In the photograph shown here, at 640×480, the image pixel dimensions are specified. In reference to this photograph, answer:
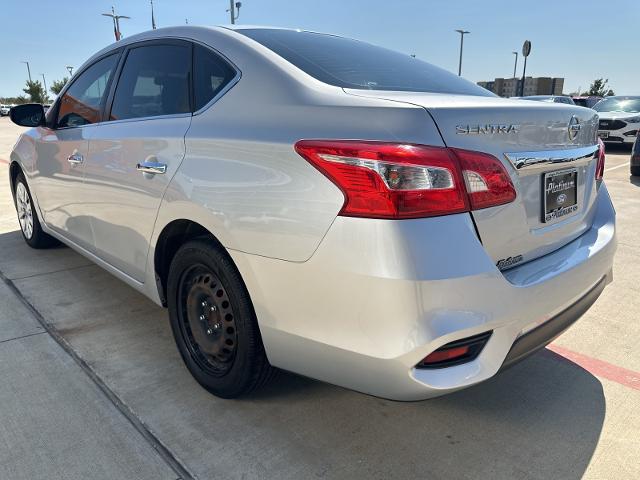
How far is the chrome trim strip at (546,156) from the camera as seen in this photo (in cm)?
178

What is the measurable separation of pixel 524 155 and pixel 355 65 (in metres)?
0.93

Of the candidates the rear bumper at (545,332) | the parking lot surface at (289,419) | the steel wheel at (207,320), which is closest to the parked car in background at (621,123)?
the parking lot surface at (289,419)

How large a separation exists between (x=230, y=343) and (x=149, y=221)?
0.73 m

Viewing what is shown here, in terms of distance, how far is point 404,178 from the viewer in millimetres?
1591

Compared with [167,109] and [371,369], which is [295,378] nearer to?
[371,369]

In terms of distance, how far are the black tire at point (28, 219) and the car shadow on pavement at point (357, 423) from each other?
1.94m

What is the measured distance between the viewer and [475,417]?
2.27m

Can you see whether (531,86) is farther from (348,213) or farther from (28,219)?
(348,213)

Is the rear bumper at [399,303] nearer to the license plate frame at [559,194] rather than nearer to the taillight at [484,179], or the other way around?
the taillight at [484,179]

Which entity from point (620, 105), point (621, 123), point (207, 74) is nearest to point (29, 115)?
point (207, 74)

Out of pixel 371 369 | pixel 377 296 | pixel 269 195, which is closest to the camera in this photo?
pixel 377 296

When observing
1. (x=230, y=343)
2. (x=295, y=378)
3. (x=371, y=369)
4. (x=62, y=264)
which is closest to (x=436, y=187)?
(x=371, y=369)

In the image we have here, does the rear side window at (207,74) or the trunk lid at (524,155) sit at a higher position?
the rear side window at (207,74)

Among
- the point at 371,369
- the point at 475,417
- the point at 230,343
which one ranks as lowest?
the point at 475,417
